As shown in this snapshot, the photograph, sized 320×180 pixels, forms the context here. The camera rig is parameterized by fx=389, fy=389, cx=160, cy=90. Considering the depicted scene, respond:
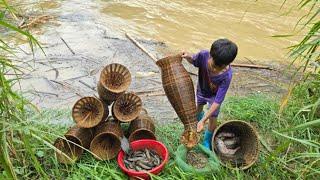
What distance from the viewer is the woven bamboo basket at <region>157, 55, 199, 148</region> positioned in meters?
3.51

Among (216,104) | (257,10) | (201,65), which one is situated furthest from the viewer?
(257,10)

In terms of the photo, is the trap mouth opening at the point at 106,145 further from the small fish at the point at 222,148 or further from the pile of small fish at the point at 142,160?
the small fish at the point at 222,148

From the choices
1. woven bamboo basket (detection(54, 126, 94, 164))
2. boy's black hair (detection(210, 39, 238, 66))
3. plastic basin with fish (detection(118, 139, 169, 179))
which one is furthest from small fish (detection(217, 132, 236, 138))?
woven bamboo basket (detection(54, 126, 94, 164))

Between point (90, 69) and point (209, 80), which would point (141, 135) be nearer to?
point (209, 80)

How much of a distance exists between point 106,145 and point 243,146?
134 cm

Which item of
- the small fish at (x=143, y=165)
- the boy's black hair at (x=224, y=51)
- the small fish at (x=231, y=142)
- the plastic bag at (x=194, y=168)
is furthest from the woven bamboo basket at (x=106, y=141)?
the boy's black hair at (x=224, y=51)

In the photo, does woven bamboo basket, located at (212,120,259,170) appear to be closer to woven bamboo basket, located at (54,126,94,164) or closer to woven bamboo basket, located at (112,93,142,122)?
woven bamboo basket, located at (112,93,142,122)

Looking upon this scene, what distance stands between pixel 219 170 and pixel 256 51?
449 cm

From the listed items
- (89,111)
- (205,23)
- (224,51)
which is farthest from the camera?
(205,23)

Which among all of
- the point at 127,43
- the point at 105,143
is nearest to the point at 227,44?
the point at 105,143

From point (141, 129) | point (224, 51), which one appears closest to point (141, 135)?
point (141, 129)

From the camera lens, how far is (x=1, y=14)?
2.12 meters

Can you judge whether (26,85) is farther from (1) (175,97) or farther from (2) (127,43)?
(1) (175,97)

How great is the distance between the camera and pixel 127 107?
385cm
